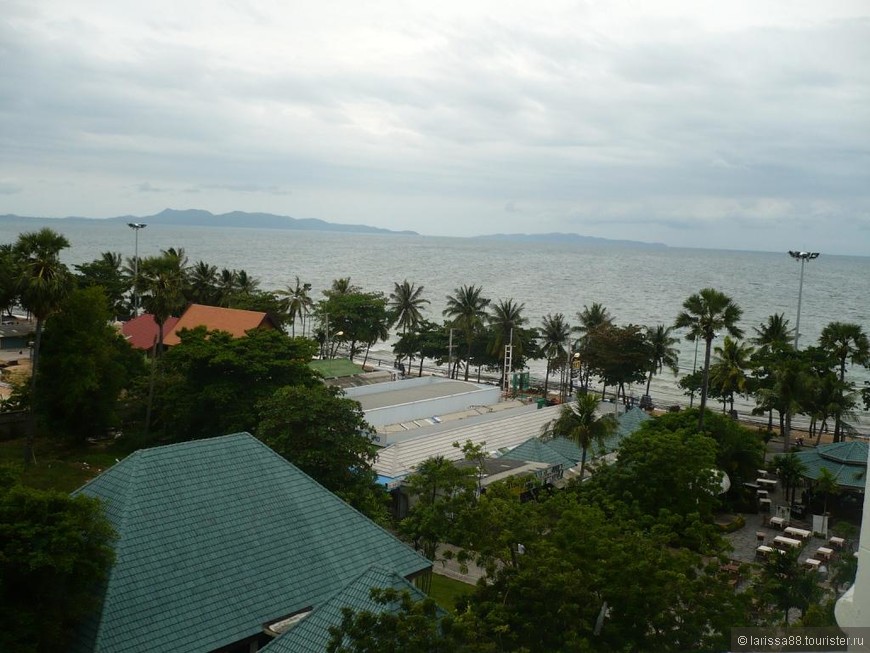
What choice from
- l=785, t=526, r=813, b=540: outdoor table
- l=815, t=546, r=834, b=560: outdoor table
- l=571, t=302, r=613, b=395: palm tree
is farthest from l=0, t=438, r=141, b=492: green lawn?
l=571, t=302, r=613, b=395: palm tree

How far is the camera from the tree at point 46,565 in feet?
45.8

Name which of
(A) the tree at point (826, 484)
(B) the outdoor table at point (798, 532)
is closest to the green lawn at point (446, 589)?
(B) the outdoor table at point (798, 532)

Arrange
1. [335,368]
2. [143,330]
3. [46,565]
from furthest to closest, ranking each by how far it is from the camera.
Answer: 1. [143,330]
2. [335,368]
3. [46,565]

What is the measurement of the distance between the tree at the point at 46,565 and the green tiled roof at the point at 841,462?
30388 millimetres

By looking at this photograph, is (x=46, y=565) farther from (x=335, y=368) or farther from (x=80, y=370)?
(x=335, y=368)

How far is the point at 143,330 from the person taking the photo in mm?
59875

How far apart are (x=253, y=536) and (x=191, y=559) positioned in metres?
1.69

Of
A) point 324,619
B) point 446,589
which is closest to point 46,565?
point 324,619

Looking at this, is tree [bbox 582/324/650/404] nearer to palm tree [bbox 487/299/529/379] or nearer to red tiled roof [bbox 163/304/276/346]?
palm tree [bbox 487/299/529/379]

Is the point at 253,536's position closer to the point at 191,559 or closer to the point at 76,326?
the point at 191,559

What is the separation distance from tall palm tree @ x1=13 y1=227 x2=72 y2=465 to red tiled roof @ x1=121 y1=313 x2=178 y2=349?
23437 mm

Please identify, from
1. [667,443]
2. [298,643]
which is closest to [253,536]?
[298,643]

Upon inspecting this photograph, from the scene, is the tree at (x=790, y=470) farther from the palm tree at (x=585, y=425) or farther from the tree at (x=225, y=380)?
the tree at (x=225, y=380)

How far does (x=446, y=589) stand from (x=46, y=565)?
46.3ft
